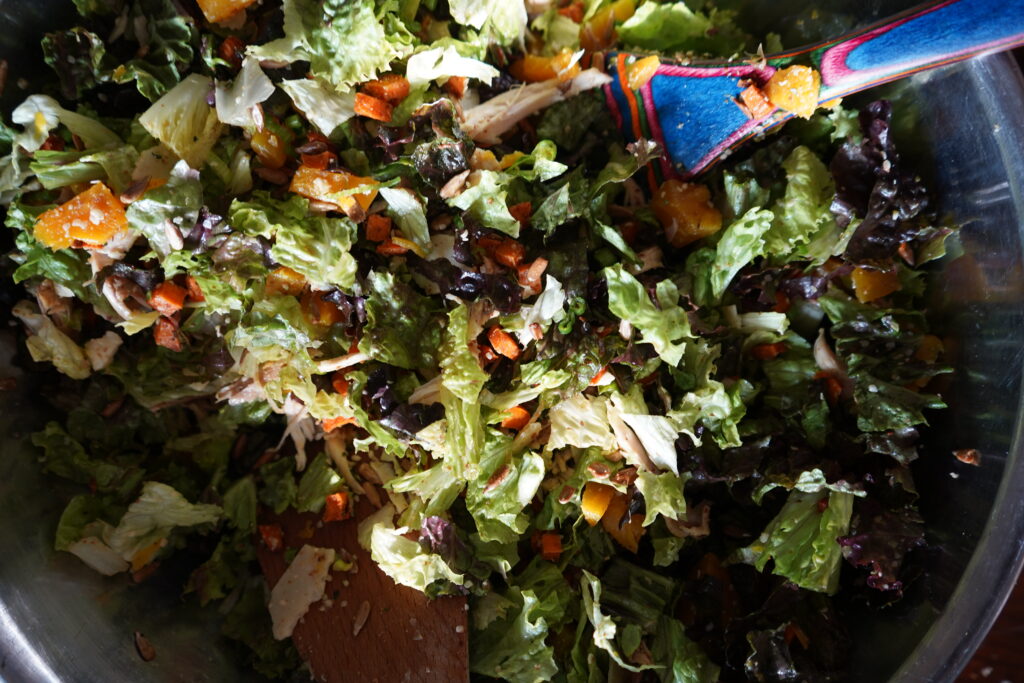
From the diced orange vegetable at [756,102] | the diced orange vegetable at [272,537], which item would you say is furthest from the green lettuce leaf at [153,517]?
the diced orange vegetable at [756,102]

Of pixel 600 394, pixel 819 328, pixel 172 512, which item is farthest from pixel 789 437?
pixel 172 512

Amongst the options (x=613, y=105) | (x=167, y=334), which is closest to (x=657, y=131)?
(x=613, y=105)

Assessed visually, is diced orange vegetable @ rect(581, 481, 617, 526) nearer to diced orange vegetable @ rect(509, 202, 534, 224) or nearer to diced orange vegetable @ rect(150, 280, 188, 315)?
diced orange vegetable @ rect(509, 202, 534, 224)

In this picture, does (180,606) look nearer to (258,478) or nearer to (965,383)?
(258,478)

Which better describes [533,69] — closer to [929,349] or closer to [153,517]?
[929,349]

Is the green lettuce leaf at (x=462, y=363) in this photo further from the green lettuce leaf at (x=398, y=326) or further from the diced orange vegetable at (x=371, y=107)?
the diced orange vegetable at (x=371, y=107)

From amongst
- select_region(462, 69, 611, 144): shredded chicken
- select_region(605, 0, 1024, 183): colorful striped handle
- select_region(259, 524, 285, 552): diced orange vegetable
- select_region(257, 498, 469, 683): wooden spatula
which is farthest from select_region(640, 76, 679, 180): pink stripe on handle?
select_region(259, 524, 285, 552): diced orange vegetable
